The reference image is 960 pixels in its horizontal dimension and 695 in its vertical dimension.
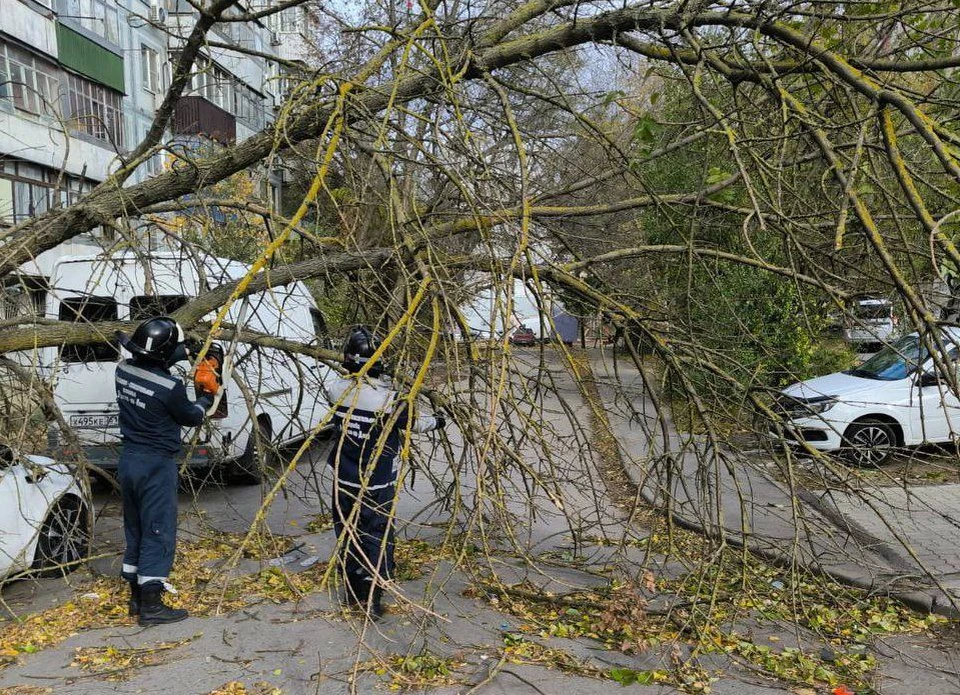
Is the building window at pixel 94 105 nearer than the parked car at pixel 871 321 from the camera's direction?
No

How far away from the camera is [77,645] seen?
16.7 feet

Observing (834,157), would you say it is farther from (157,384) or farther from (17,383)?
(17,383)

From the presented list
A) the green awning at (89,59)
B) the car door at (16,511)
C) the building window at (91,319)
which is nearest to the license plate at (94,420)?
the building window at (91,319)

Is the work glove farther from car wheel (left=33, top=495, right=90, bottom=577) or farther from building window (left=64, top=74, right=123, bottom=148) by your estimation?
building window (left=64, top=74, right=123, bottom=148)

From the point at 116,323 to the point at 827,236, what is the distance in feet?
16.2

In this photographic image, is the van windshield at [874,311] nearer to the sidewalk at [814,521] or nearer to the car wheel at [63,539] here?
the sidewalk at [814,521]

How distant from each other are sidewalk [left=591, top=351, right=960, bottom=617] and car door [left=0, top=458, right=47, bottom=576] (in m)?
3.98

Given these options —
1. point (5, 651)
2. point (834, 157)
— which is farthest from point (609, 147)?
point (5, 651)

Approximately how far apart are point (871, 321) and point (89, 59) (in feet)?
73.4

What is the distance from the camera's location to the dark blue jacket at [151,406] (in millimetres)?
5469

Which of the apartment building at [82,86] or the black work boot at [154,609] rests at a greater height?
the apartment building at [82,86]

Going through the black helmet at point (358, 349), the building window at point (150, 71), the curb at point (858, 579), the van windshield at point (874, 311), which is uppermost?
the building window at point (150, 71)

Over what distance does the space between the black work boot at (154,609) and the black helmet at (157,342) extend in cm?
140

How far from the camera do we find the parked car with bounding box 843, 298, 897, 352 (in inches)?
192
